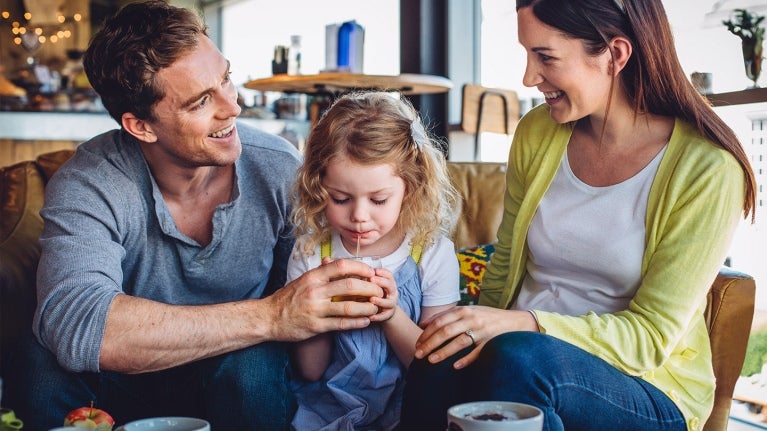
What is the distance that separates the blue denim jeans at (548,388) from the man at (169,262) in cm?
23

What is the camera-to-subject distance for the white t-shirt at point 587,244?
162 cm

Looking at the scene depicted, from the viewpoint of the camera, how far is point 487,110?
376cm

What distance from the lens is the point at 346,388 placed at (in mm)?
1804

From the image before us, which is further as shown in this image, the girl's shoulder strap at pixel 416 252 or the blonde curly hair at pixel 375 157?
the girl's shoulder strap at pixel 416 252

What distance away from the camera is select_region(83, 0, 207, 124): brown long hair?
1947 mm

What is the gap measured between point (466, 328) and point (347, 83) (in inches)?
84.0

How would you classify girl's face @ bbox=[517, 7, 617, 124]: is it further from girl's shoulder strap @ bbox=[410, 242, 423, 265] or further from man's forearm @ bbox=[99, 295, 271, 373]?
man's forearm @ bbox=[99, 295, 271, 373]

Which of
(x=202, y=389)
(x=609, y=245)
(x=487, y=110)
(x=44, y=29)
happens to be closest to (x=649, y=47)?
(x=609, y=245)

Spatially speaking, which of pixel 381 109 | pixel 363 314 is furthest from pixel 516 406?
pixel 381 109

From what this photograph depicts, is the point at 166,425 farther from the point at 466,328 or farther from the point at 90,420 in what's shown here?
the point at 466,328

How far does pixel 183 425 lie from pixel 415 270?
3.10ft

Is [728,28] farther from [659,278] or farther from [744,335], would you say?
[659,278]

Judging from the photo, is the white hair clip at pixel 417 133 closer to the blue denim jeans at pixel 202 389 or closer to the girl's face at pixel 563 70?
the girl's face at pixel 563 70

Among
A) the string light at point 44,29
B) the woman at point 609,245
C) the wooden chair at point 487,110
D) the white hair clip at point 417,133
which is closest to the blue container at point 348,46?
→ the wooden chair at point 487,110
